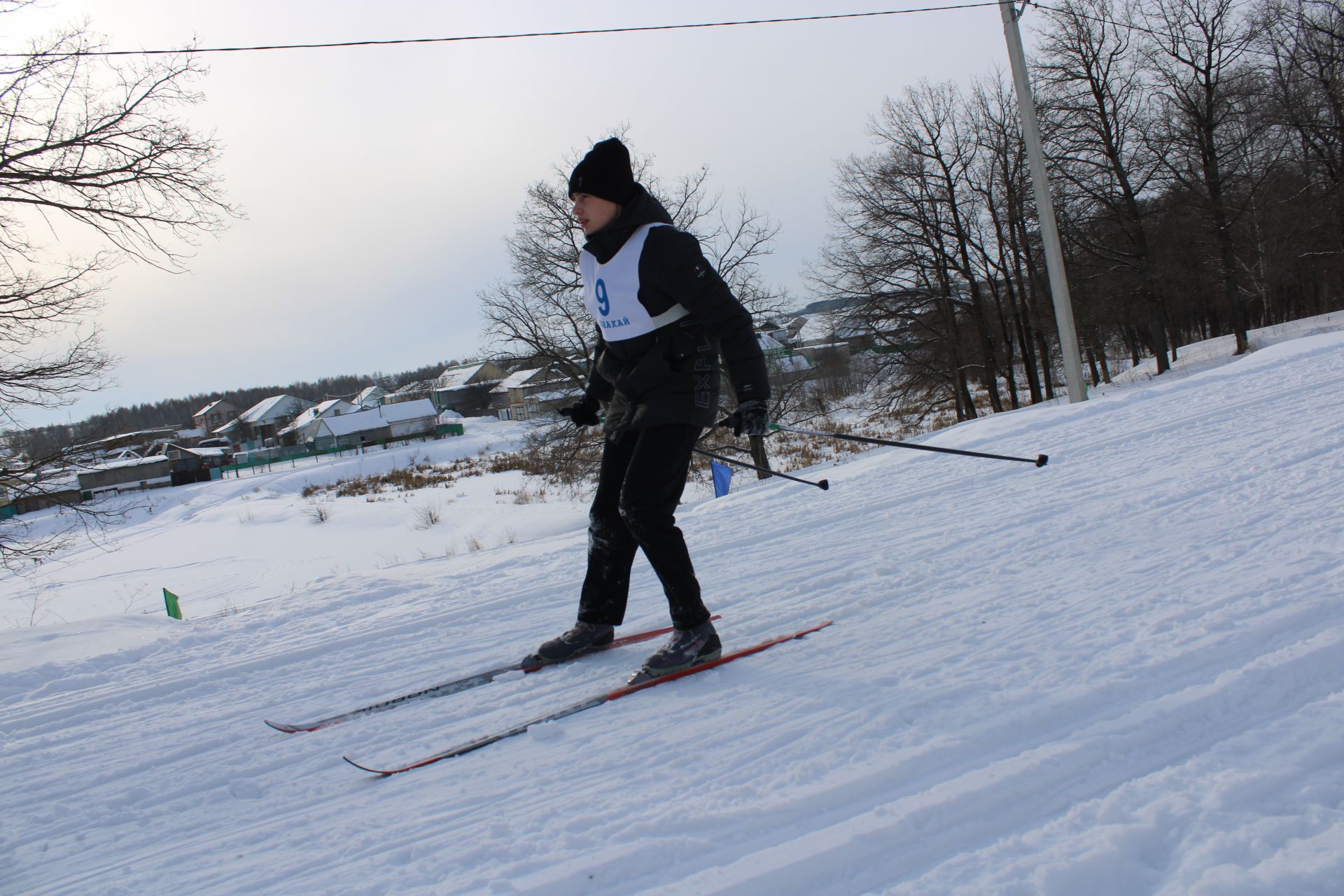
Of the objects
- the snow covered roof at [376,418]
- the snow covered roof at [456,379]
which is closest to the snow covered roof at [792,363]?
the snow covered roof at [376,418]

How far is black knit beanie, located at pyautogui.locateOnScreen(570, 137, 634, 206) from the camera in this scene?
2.89 m

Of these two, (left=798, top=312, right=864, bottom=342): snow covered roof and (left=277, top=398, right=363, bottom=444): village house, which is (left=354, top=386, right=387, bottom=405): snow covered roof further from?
(left=798, top=312, right=864, bottom=342): snow covered roof

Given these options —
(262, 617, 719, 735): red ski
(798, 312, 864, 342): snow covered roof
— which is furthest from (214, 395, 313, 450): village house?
(262, 617, 719, 735): red ski

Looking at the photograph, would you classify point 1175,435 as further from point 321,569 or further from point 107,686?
point 321,569

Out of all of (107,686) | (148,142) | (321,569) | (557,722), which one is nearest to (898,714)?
(557,722)

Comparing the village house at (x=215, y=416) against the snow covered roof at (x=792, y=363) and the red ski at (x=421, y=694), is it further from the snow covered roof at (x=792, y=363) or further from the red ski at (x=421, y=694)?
the red ski at (x=421, y=694)

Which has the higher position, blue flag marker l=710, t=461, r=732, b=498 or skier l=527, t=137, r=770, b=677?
skier l=527, t=137, r=770, b=677

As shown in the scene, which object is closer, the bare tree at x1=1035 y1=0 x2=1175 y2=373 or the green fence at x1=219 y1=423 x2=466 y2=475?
the bare tree at x1=1035 y1=0 x2=1175 y2=373

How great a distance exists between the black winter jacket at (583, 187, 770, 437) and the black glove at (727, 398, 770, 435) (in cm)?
3

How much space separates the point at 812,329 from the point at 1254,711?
2314 cm

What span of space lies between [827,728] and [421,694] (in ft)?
5.48

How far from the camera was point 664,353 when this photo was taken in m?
2.91

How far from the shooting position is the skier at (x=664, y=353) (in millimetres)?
2832

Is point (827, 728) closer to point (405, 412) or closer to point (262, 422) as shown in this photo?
point (405, 412)
